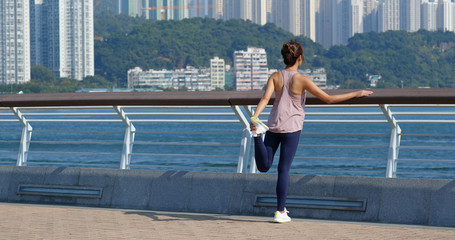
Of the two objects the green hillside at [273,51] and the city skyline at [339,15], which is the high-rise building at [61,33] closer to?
the green hillside at [273,51]

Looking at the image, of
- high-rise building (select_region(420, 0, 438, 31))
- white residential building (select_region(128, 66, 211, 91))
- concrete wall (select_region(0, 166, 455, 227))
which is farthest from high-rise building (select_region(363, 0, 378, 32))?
concrete wall (select_region(0, 166, 455, 227))

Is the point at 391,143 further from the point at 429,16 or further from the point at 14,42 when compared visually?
the point at 429,16

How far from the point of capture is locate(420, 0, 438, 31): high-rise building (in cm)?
16093

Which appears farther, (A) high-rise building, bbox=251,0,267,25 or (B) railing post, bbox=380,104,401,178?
(A) high-rise building, bbox=251,0,267,25

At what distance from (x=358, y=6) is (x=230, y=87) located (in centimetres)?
5728

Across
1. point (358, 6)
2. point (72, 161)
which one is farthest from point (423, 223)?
point (358, 6)

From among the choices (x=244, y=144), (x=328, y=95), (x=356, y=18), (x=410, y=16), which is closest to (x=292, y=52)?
(x=328, y=95)

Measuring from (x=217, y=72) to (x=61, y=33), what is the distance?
4496 centimetres

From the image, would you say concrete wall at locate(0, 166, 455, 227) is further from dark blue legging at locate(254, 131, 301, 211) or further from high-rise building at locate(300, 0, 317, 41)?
high-rise building at locate(300, 0, 317, 41)

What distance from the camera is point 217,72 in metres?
137

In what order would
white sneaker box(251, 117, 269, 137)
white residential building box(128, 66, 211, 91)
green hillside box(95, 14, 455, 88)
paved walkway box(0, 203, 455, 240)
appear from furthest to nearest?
white residential building box(128, 66, 211, 91)
green hillside box(95, 14, 455, 88)
white sneaker box(251, 117, 269, 137)
paved walkway box(0, 203, 455, 240)

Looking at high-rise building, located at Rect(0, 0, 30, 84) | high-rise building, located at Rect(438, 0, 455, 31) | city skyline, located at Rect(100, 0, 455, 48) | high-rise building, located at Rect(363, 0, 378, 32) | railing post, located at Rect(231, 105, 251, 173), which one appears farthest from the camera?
high-rise building, located at Rect(363, 0, 378, 32)

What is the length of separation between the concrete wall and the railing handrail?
2.20 ft

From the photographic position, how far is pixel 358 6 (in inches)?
7431
